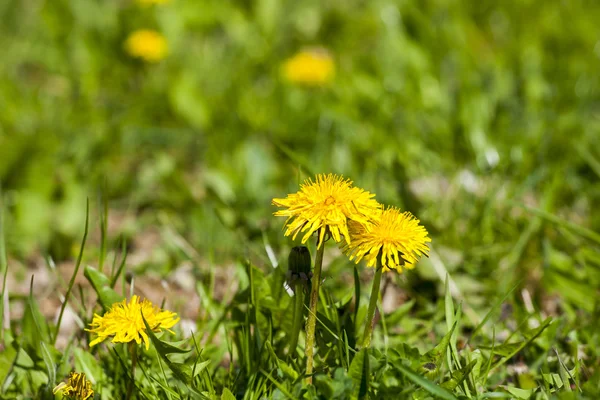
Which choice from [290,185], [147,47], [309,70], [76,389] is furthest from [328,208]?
[147,47]

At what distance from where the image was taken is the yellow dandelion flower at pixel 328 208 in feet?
4.36

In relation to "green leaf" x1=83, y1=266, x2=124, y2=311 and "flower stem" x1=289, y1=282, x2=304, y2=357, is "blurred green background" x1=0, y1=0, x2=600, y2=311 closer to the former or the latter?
"green leaf" x1=83, y1=266, x2=124, y2=311

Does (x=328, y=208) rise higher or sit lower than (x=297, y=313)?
higher

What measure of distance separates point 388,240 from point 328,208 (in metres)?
0.14

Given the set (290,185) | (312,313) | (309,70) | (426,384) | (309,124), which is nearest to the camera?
(426,384)

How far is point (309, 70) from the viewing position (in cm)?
340

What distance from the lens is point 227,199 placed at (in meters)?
2.66

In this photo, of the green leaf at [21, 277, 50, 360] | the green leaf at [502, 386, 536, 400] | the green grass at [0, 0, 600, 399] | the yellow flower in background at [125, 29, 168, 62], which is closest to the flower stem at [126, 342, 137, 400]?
the green grass at [0, 0, 600, 399]

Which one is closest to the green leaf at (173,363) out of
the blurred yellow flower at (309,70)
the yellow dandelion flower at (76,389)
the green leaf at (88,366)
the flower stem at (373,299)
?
the yellow dandelion flower at (76,389)

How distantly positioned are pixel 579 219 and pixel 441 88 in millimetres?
1082

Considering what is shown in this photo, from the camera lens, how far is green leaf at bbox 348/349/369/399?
1.37 metres

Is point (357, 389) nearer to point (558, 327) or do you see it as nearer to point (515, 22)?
point (558, 327)

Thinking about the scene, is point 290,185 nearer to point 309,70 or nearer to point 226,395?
point 309,70

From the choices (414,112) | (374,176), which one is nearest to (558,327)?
(374,176)
